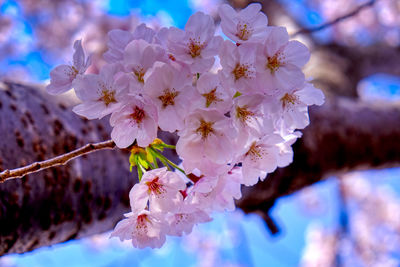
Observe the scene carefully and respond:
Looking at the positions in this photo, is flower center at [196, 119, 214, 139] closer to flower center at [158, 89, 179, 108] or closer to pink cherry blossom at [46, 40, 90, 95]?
flower center at [158, 89, 179, 108]

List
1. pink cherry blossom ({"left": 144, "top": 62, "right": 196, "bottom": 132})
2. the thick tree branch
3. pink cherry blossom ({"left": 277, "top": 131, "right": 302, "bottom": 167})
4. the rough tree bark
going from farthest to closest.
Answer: the thick tree branch, the rough tree bark, pink cherry blossom ({"left": 277, "top": 131, "right": 302, "bottom": 167}), pink cherry blossom ({"left": 144, "top": 62, "right": 196, "bottom": 132})

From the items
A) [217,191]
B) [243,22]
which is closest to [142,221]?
[217,191]

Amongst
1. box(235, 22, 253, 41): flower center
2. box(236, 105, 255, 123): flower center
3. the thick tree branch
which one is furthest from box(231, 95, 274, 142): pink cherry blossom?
the thick tree branch

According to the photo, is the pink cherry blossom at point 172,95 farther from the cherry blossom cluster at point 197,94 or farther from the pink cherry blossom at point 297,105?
the pink cherry blossom at point 297,105

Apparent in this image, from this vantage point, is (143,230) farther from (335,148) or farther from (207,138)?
(335,148)

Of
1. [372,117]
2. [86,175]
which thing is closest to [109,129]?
[86,175]

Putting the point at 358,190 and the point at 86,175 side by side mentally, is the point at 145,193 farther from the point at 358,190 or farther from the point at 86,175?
the point at 358,190

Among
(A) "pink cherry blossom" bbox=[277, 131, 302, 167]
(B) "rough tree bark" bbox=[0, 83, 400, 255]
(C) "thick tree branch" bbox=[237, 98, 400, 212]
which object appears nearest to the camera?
(A) "pink cherry blossom" bbox=[277, 131, 302, 167]
